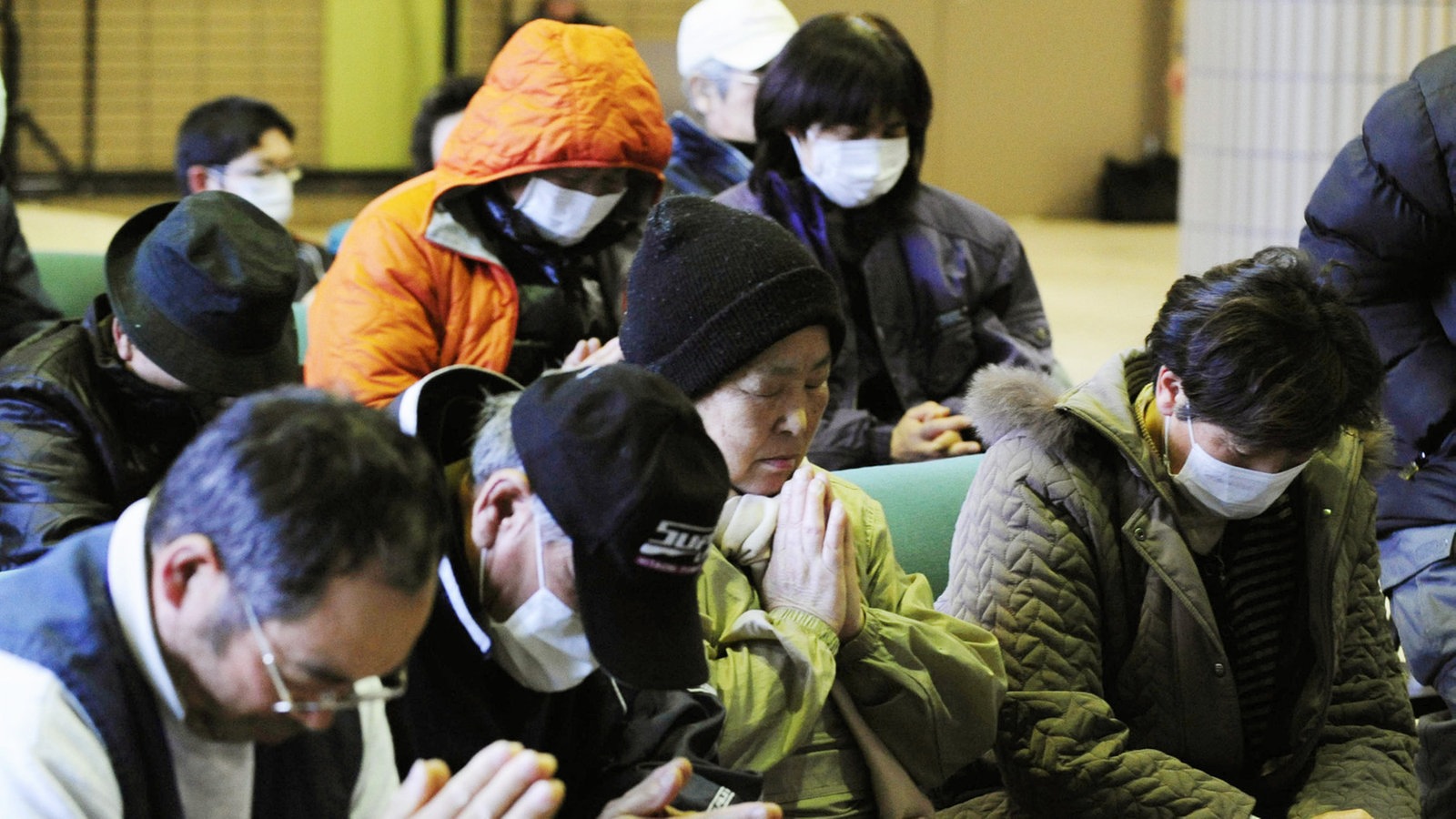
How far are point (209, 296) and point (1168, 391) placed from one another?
1.46 metres

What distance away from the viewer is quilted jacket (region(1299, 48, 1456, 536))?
2.87m

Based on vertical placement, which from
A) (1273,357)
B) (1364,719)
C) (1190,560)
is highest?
(1273,357)

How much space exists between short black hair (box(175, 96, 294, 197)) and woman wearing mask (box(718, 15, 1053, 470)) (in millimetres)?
2208

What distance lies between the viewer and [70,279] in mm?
4688

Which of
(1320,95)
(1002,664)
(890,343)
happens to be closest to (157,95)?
(1320,95)

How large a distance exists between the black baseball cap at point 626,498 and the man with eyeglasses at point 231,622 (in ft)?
0.58

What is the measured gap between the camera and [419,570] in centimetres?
140

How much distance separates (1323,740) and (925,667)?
2.76 ft

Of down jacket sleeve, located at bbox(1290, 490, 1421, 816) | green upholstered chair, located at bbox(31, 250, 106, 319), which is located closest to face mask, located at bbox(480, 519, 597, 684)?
down jacket sleeve, located at bbox(1290, 490, 1421, 816)

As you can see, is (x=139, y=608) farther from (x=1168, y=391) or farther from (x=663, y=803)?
(x=1168, y=391)

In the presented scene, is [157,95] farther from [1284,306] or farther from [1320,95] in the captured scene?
[1284,306]

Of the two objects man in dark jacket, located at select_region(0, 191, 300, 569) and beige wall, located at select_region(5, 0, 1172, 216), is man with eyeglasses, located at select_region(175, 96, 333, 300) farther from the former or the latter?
beige wall, located at select_region(5, 0, 1172, 216)

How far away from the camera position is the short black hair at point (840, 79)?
11.6ft

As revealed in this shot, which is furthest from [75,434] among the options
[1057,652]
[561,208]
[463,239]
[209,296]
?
[1057,652]
